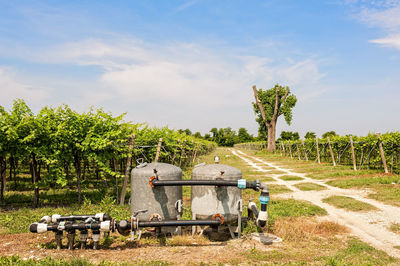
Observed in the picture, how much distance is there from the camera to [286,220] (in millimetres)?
8070

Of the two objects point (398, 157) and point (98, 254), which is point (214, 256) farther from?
point (398, 157)

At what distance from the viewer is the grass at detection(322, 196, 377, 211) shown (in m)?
9.66

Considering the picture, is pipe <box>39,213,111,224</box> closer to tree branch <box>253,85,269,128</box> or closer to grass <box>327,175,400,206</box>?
grass <box>327,175,400,206</box>

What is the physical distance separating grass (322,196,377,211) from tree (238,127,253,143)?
108 meters

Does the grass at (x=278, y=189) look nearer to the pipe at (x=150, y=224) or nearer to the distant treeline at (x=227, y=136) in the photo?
the pipe at (x=150, y=224)

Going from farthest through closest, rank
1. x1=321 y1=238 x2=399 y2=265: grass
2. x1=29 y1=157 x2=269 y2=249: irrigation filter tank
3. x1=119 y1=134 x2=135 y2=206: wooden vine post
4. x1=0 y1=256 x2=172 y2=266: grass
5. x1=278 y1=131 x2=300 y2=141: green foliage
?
x1=278 y1=131 x2=300 y2=141: green foliage < x1=119 y1=134 x2=135 y2=206: wooden vine post < x1=29 y1=157 x2=269 y2=249: irrigation filter tank < x1=321 y1=238 x2=399 y2=265: grass < x1=0 y1=256 x2=172 y2=266: grass

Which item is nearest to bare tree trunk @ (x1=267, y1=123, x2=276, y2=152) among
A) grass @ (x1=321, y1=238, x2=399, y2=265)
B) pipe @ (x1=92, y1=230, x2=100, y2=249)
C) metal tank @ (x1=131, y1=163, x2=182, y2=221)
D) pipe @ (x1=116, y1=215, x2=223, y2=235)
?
grass @ (x1=321, y1=238, x2=399, y2=265)

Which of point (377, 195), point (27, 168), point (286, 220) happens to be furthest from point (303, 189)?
point (27, 168)

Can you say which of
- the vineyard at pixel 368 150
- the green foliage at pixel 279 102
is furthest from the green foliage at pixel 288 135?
the vineyard at pixel 368 150

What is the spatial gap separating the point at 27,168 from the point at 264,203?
65.5 feet

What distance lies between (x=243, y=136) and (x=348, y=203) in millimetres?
114537

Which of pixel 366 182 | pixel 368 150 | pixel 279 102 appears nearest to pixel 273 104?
pixel 279 102

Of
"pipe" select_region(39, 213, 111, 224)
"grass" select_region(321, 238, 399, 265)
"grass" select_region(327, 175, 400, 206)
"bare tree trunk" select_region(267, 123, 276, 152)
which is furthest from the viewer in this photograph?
"bare tree trunk" select_region(267, 123, 276, 152)

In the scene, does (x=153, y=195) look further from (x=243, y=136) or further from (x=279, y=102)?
(x=243, y=136)
